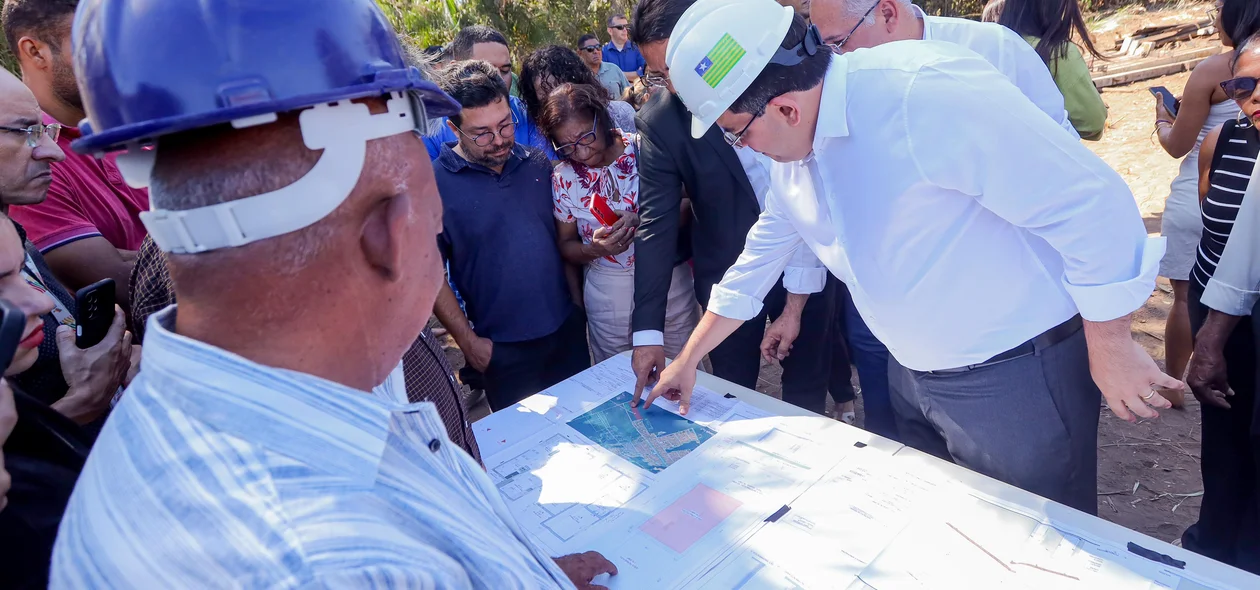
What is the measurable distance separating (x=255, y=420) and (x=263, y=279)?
15 cm

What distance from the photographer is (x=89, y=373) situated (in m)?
1.47

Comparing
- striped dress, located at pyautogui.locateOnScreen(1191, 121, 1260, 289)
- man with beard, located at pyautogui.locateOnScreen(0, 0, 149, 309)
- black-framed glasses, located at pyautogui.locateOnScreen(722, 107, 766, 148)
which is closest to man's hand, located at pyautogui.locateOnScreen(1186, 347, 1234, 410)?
striped dress, located at pyautogui.locateOnScreen(1191, 121, 1260, 289)

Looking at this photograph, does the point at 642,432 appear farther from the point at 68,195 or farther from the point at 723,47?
the point at 68,195

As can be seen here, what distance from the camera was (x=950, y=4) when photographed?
1188 cm

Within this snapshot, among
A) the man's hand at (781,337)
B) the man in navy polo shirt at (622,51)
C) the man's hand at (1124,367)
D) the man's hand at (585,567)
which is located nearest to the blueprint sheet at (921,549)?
the man's hand at (585,567)

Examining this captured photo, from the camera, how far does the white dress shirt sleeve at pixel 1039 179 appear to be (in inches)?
51.5

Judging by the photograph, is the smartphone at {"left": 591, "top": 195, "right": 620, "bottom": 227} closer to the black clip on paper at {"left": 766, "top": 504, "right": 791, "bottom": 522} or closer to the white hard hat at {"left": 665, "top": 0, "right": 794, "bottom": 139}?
the white hard hat at {"left": 665, "top": 0, "right": 794, "bottom": 139}

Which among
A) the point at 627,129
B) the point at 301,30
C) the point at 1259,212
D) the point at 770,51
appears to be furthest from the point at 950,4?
the point at 301,30

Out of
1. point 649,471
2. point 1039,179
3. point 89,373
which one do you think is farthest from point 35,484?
point 1039,179

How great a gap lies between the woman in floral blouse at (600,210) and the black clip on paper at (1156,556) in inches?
71.9

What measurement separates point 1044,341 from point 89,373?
84.9 inches

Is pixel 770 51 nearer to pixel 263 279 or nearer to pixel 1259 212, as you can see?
pixel 263 279

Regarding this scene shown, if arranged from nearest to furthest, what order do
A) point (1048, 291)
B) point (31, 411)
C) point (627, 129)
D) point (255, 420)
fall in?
1. point (255, 420)
2. point (31, 411)
3. point (1048, 291)
4. point (627, 129)

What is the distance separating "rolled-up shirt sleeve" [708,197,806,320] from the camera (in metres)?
1.96
